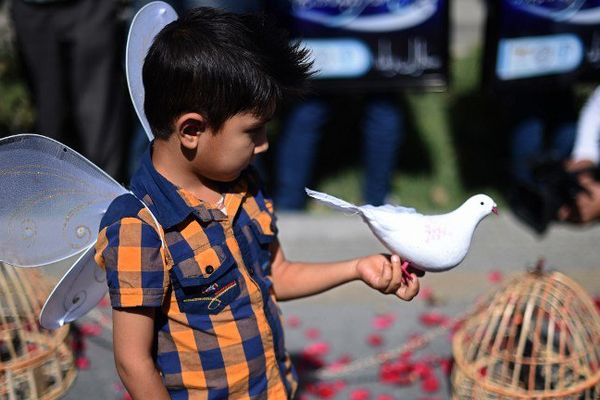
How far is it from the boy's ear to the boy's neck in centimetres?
4

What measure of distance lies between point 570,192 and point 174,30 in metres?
1.66

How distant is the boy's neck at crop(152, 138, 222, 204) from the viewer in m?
1.51

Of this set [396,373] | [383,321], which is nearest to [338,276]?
[396,373]

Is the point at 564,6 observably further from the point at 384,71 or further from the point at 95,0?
the point at 95,0

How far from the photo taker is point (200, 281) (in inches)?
59.1

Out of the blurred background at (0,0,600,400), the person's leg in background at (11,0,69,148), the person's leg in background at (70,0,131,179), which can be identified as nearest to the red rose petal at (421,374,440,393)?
the blurred background at (0,0,600,400)

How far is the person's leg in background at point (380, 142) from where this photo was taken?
3.78 metres

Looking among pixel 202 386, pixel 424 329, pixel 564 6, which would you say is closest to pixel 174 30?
pixel 202 386

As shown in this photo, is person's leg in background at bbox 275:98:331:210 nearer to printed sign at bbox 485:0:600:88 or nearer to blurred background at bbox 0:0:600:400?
blurred background at bbox 0:0:600:400

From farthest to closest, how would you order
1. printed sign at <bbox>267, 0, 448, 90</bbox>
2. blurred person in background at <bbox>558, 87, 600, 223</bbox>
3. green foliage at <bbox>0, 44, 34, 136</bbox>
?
green foliage at <bbox>0, 44, 34, 136</bbox>, printed sign at <bbox>267, 0, 448, 90</bbox>, blurred person in background at <bbox>558, 87, 600, 223</bbox>

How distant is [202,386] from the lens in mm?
1604

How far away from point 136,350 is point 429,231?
611mm

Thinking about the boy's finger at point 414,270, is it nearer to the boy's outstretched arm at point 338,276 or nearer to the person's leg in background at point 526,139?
the boy's outstretched arm at point 338,276

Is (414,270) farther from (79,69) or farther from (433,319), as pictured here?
(79,69)
